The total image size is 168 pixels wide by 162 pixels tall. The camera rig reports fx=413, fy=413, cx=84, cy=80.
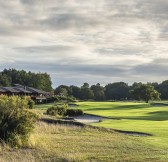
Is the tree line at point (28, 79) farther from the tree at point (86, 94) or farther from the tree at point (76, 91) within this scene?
the tree at point (86, 94)

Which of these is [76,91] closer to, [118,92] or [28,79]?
[118,92]

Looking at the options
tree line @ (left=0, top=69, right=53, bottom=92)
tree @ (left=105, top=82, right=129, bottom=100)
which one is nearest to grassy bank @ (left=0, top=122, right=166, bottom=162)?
tree line @ (left=0, top=69, right=53, bottom=92)

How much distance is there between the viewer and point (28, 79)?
151750 millimetres

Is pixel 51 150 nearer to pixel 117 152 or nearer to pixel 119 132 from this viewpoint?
pixel 117 152

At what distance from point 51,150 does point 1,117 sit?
3.96m

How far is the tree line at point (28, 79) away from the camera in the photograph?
149375 millimetres

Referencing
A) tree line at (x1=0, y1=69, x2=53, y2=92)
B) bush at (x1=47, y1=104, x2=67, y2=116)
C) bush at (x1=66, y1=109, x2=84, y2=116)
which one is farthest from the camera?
tree line at (x1=0, y1=69, x2=53, y2=92)

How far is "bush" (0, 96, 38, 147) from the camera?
2020cm

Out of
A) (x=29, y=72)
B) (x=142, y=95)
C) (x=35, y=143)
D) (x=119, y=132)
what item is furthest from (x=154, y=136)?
(x=29, y=72)

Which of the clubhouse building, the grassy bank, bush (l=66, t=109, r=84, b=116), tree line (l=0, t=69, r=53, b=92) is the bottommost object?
the grassy bank

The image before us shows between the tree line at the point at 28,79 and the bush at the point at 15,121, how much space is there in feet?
407

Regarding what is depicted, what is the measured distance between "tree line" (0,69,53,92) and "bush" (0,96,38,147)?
123976mm

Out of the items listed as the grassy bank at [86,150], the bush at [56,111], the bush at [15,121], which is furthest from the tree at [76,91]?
the bush at [15,121]

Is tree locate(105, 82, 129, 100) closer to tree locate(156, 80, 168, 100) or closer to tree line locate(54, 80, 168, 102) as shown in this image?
tree line locate(54, 80, 168, 102)
